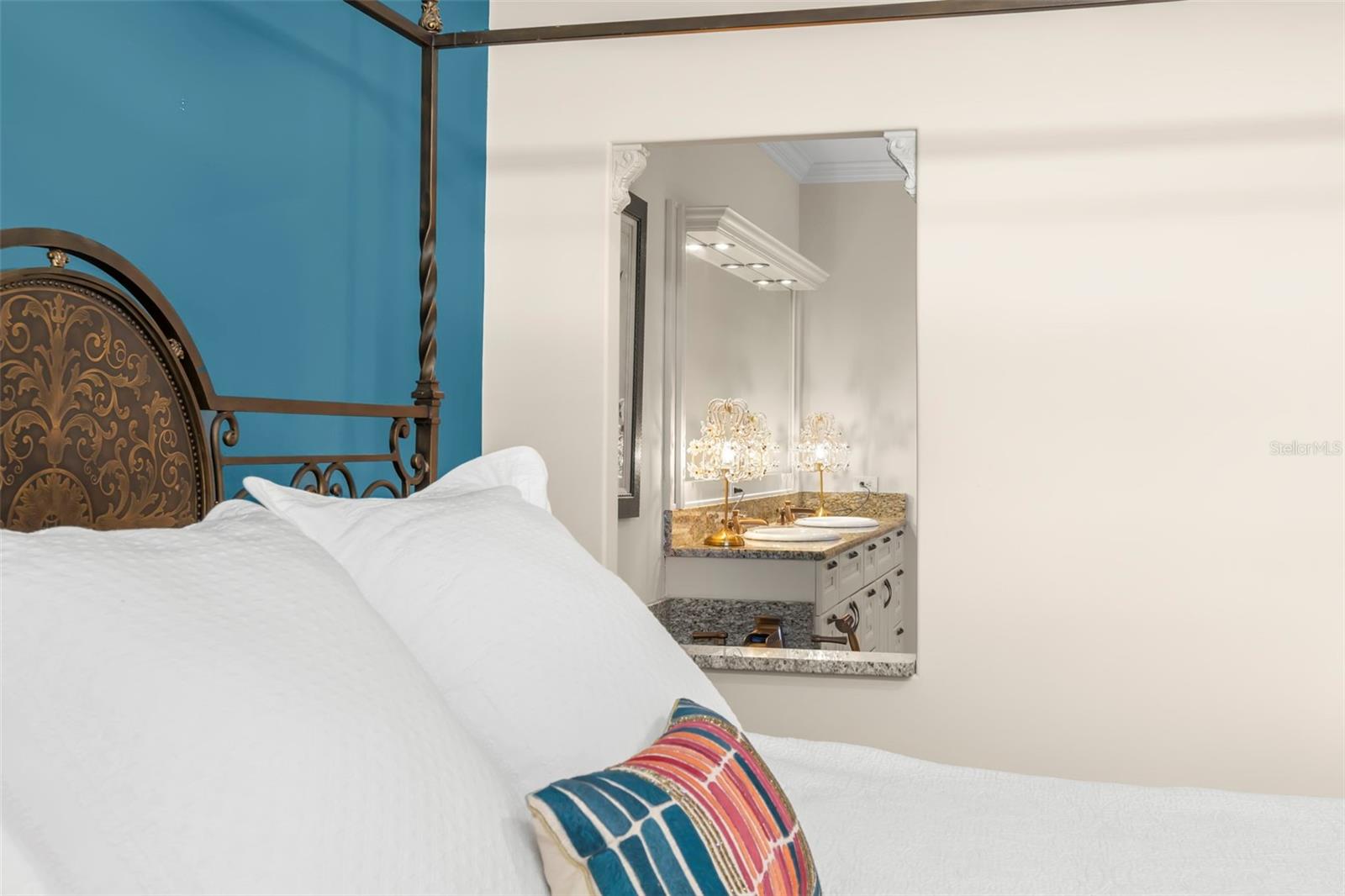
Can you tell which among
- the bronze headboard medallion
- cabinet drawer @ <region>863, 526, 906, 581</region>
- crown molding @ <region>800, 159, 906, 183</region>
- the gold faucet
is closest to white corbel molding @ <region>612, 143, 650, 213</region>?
the gold faucet

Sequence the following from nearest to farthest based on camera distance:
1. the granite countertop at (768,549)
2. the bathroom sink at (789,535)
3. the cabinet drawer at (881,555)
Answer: the granite countertop at (768,549) < the bathroom sink at (789,535) < the cabinet drawer at (881,555)

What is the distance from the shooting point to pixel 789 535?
181 inches

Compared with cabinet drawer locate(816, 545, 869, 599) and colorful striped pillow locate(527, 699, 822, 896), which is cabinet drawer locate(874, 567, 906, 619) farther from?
colorful striped pillow locate(527, 699, 822, 896)

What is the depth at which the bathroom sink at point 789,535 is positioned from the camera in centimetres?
457

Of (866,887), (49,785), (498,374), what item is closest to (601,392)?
(498,374)

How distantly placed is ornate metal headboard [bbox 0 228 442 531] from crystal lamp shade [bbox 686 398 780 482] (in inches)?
119

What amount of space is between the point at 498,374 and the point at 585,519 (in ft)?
1.65

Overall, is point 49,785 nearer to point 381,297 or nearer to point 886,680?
point 381,297

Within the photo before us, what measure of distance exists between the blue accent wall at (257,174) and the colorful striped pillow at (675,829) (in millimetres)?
1223

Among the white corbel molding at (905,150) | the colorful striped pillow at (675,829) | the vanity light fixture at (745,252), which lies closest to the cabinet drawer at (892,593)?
the vanity light fixture at (745,252)

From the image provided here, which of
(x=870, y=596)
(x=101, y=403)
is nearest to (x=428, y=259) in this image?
(x=101, y=403)

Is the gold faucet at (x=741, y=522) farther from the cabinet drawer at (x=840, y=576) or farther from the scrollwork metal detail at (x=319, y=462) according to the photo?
the scrollwork metal detail at (x=319, y=462)

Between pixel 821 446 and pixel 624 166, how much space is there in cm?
298

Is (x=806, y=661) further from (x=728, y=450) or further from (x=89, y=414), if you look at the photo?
(x=89, y=414)
